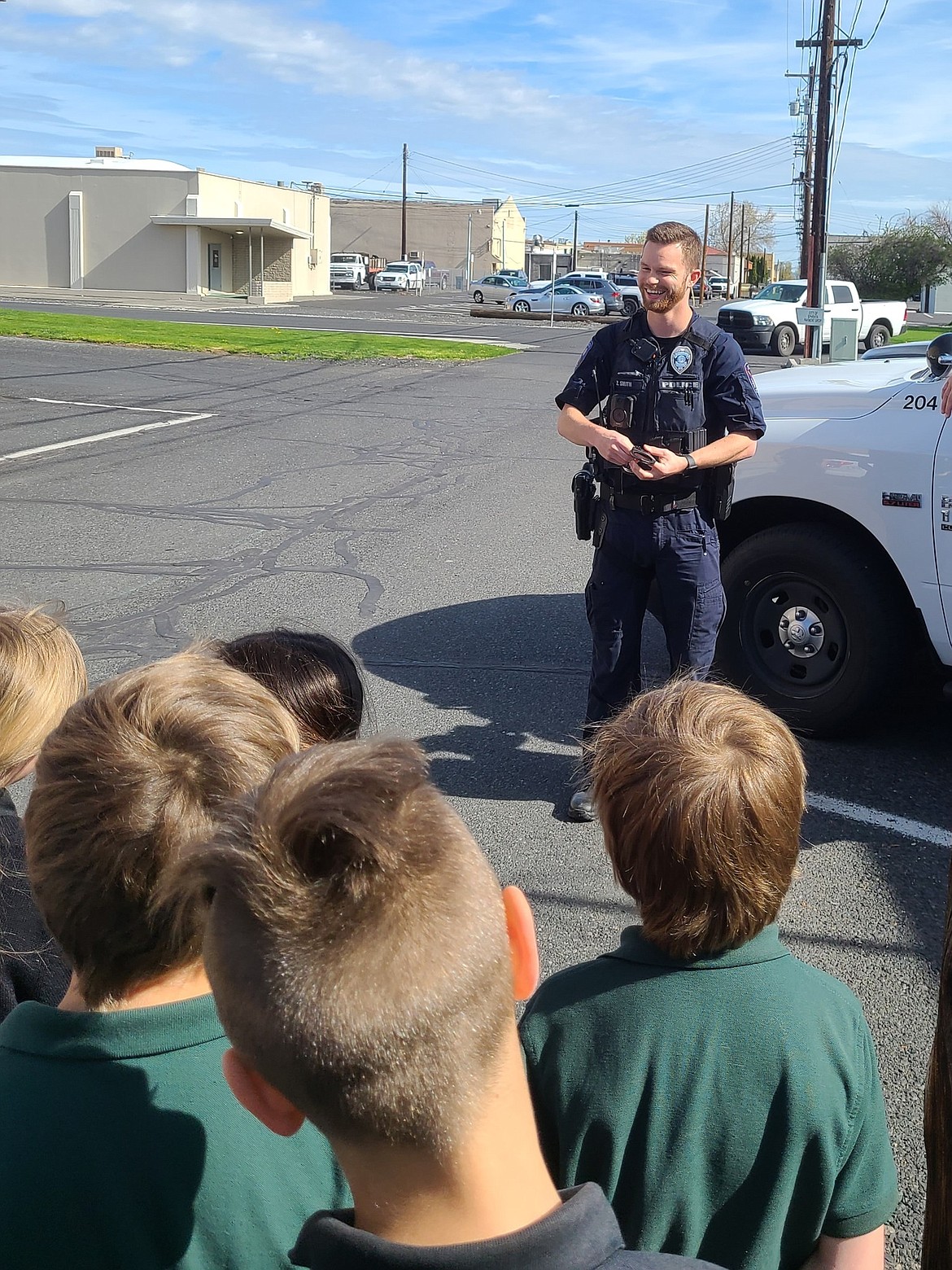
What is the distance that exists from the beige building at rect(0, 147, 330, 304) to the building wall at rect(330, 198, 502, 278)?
171 feet

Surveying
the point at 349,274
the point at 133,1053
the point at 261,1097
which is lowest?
the point at 133,1053

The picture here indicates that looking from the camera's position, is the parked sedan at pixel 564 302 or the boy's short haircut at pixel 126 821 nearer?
the boy's short haircut at pixel 126 821

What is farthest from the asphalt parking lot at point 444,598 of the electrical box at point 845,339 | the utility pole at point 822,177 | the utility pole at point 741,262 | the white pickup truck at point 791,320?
the utility pole at point 741,262

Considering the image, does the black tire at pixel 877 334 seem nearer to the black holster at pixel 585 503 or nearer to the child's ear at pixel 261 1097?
the black holster at pixel 585 503

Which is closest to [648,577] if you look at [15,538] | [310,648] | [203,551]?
[310,648]

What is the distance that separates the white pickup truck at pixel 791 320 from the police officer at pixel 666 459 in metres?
29.9

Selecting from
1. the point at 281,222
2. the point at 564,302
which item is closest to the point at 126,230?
the point at 281,222

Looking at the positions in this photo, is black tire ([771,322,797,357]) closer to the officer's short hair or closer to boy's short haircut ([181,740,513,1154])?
the officer's short hair

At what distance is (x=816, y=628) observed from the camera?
532cm

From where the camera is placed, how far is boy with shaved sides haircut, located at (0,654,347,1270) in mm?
1445

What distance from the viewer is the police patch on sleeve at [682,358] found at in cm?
451

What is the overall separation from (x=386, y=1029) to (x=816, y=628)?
454 centimetres

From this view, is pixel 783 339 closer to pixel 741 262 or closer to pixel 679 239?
pixel 679 239

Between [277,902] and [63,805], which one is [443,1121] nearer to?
[277,902]
